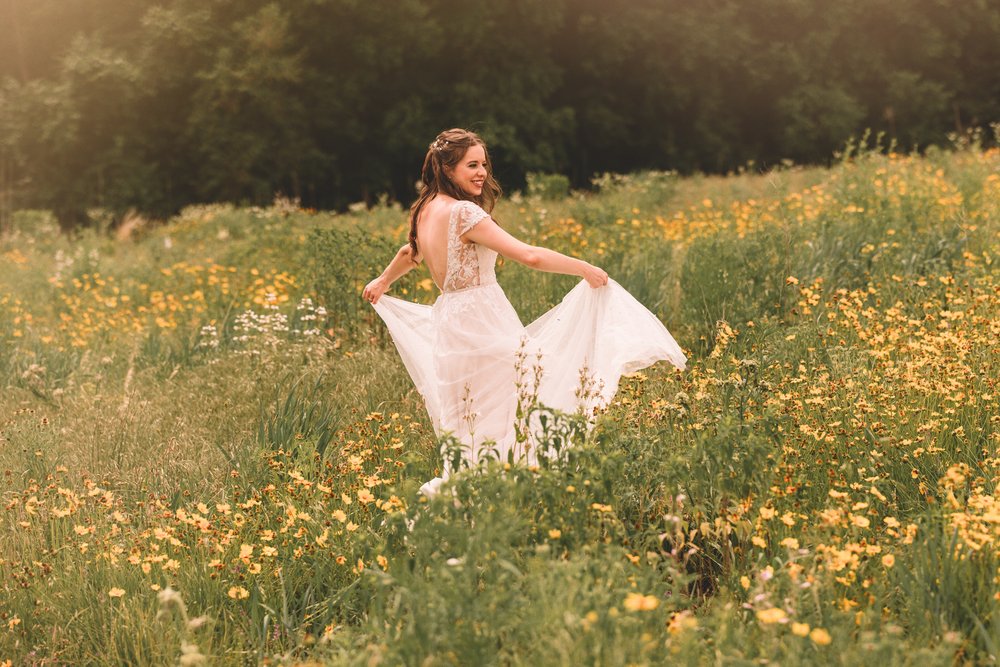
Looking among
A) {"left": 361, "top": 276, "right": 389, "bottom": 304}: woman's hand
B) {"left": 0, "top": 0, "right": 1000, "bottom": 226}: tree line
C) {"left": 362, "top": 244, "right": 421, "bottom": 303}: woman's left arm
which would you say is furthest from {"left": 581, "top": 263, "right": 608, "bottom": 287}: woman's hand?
{"left": 0, "top": 0, "right": 1000, "bottom": 226}: tree line

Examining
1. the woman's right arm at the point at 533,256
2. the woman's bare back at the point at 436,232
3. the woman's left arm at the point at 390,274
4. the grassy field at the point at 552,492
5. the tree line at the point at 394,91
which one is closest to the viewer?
the grassy field at the point at 552,492

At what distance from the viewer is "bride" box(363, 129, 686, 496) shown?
3.82 metres

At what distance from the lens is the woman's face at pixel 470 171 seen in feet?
13.2

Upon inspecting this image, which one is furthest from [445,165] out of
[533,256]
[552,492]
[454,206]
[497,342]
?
[552,492]

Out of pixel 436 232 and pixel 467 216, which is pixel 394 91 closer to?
pixel 436 232

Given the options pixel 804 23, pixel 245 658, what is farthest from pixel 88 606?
pixel 804 23

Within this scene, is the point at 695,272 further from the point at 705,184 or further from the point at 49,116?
the point at 49,116

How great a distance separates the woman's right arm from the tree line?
18.8 meters

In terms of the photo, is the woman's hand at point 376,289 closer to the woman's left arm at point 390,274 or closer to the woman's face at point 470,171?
the woman's left arm at point 390,274

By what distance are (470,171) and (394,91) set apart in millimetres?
20852

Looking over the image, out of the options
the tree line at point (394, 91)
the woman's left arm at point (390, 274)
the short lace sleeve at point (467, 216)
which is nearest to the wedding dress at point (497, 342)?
the short lace sleeve at point (467, 216)

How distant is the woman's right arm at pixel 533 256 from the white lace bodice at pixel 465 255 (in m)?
0.06

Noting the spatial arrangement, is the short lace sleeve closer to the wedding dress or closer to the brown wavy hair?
the wedding dress

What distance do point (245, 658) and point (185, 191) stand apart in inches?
918
